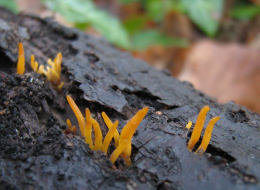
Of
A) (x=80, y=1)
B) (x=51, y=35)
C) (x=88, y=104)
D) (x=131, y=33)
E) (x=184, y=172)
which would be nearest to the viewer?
(x=184, y=172)

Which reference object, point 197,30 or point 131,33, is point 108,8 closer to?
point 131,33

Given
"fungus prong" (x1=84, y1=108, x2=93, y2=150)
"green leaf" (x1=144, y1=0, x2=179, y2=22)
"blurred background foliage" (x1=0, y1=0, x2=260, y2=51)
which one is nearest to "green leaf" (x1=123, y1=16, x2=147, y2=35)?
"blurred background foliage" (x1=0, y1=0, x2=260, y2=51)

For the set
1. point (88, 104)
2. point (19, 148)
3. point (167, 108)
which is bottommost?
Result: point (19, 148)

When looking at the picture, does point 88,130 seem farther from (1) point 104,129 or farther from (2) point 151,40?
(2) point 151,40

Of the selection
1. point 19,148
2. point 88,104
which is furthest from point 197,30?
point 19,148

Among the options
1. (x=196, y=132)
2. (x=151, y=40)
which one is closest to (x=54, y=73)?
(x=196, y=132)

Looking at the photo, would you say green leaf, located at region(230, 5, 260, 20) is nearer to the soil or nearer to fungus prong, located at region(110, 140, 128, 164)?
the soil

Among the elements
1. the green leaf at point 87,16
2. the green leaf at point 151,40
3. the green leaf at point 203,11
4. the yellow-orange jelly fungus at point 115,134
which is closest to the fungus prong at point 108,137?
the yellow-orange jelly fungus at point 115,134
